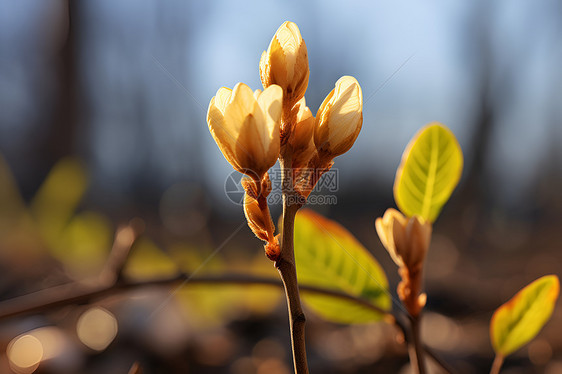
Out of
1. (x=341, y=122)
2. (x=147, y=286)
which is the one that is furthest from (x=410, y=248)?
(x=147, y=286)

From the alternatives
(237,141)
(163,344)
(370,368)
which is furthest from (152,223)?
(237,141)

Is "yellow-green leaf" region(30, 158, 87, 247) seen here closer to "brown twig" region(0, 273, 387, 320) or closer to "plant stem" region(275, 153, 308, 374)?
"brown twig" region(0, 273, 387, 320)

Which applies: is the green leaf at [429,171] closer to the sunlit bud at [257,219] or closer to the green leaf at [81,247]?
the sunlit bud at [257,219]

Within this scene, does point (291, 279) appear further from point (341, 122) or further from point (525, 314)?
point (525, 314)

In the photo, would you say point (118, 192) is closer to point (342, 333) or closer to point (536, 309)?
point (342, 333)

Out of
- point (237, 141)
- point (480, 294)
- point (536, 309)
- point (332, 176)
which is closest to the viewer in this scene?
point (237, 141)

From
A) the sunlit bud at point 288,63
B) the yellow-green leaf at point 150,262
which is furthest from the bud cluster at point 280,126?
the yellow-green leaf at point 150,262
